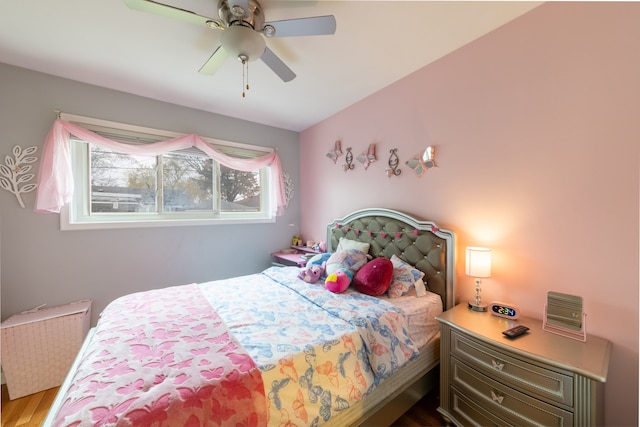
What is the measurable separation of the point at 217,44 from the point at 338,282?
2.11 meters

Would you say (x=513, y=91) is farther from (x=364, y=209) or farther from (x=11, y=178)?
(x=11, y=178)

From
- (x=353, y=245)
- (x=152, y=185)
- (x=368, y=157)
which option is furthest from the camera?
(x=152, y=185)

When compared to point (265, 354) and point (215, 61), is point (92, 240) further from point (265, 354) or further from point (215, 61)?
point (265, 354)

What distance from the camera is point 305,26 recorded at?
139 centimetres

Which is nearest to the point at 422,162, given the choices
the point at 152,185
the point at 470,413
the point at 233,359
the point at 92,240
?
the point at 470,413

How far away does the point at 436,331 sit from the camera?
5.81ft

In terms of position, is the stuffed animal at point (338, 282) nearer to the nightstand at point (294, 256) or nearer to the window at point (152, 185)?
the nightstand at point (294, 256)

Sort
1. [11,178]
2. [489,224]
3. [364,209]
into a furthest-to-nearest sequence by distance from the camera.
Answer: [364,209]
[11,178]
[489,224]

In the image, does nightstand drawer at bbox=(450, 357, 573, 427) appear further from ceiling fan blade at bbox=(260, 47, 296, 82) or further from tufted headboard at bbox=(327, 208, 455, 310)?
ceiling fan blade at bbox=(260, 47, 296, 82)

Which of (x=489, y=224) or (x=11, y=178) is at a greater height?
(x=11, y=178)

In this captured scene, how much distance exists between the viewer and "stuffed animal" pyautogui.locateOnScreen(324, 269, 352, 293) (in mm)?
1934

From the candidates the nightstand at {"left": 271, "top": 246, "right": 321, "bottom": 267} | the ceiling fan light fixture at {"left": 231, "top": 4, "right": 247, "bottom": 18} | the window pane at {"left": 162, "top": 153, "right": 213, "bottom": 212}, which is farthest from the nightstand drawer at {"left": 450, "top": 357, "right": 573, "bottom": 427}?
Result: the window pane at {"left": 162, "top": 153, "right": 213, "bottom": 212}

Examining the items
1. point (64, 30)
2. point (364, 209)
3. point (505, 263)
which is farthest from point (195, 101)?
point (505, 263)

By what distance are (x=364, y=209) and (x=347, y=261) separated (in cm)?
69
